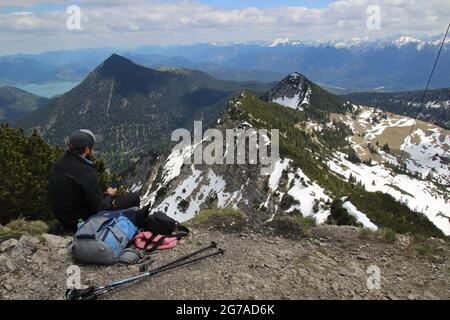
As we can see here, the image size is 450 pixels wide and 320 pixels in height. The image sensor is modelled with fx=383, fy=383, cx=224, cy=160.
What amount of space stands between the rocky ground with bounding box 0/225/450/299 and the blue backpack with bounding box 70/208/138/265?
0.31m

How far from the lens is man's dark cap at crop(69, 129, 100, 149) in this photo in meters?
11.1

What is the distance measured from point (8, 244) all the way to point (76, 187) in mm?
2706

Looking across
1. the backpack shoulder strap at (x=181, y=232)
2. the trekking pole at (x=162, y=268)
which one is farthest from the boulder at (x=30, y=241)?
the backpack shoulder strap at (x=181, y=232)

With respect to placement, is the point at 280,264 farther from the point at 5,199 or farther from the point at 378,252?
the point at 5,199

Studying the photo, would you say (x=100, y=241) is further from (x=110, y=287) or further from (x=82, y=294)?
(x=82, y=294)

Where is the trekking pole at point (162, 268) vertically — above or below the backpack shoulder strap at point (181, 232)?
above

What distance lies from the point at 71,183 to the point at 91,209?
0.99 metres

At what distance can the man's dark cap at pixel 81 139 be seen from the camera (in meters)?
11.1

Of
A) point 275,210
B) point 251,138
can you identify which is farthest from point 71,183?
point 251,138

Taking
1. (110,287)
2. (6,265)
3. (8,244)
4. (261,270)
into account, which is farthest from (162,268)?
(8,244)

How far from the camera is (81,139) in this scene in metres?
11.1

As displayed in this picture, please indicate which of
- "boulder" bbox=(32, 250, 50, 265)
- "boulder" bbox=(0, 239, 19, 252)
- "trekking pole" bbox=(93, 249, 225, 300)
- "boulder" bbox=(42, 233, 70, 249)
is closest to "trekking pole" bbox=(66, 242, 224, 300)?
"trekking pole" bbox=(93, 249, 225, 300)

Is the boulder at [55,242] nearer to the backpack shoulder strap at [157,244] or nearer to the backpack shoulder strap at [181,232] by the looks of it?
the backpack shoulder strap at [157,244]
